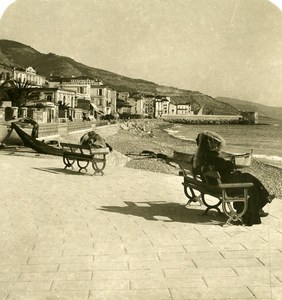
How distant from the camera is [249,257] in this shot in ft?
13.8

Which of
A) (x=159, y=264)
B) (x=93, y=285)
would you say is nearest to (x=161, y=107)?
(x=159, y=264)

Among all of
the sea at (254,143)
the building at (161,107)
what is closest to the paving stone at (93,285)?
the sea at (254,143)

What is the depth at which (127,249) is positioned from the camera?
4.42m

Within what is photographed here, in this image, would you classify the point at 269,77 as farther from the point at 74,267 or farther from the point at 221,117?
the point at 221,117

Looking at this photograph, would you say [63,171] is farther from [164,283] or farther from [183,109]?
[183,109]

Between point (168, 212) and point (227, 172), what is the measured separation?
3.54 feet

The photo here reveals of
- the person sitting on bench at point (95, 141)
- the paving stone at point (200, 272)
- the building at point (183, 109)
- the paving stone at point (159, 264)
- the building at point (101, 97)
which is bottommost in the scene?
the building at point (183, 109)

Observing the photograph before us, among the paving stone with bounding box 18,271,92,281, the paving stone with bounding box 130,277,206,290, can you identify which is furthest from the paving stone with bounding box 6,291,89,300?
the paving stone with bounding box 130,277,206,290

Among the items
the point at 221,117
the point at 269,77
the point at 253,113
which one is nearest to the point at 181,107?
the point at 221,117

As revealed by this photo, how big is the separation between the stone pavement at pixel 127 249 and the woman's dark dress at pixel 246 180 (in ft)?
0.54

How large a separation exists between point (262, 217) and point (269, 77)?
6.49m

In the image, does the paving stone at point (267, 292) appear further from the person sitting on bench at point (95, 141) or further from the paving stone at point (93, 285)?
the person sitting on bench at point (95, 141)

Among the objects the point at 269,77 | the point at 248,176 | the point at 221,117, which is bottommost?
the point at 221,117

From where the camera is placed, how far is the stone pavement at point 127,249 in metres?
3.41
